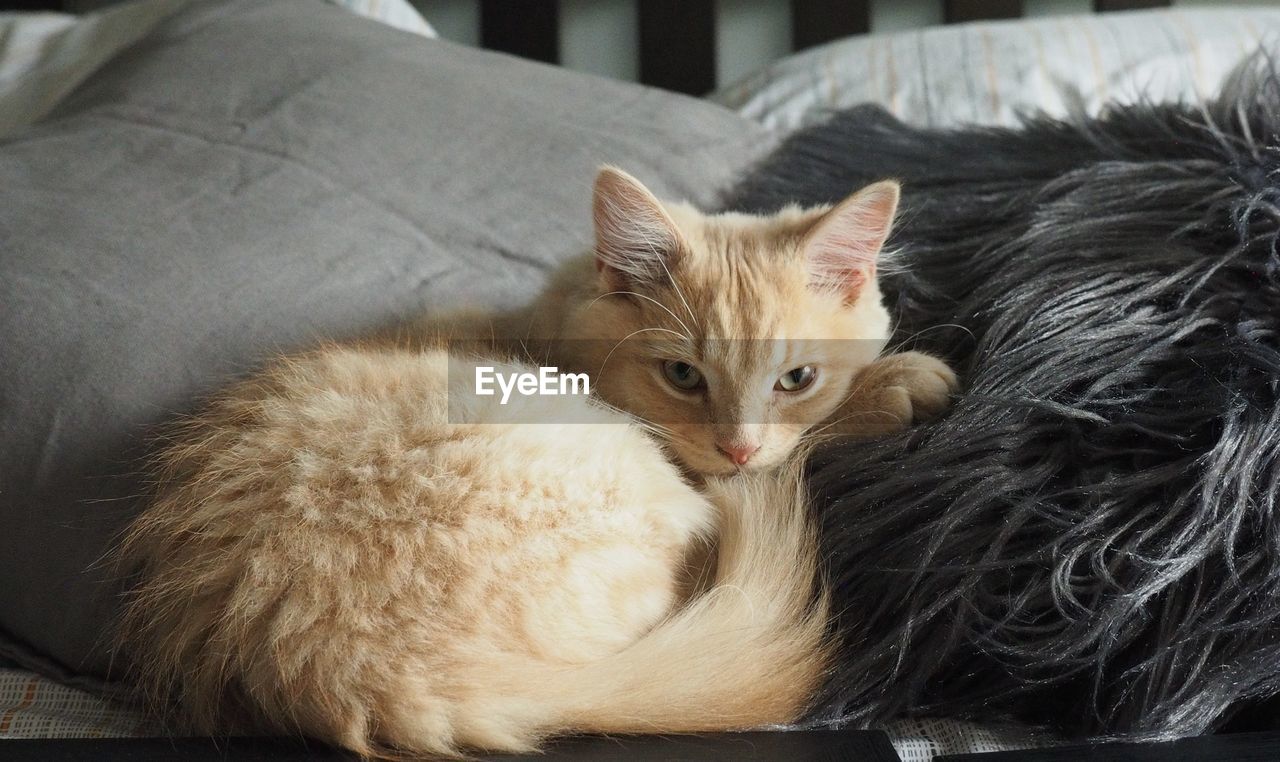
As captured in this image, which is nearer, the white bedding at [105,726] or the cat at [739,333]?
the white bedding at [105,726]

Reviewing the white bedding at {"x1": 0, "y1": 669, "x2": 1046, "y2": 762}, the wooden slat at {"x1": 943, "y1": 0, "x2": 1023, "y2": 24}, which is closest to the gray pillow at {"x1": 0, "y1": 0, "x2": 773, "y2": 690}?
the white bedding at {"x1": 0, "y1": 669, "x2": 1046, "y2": 762}

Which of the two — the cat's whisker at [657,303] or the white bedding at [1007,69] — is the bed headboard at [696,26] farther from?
the cat's whisker at [657,303]

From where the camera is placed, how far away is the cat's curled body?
0.74 m

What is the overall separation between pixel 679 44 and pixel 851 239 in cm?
124

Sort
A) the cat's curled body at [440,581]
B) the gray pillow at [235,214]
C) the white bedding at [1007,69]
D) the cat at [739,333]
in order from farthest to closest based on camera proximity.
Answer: the white bedding at [1007,69] → the cat at [739,333] → the gray pillow at [235,214] → the cat's curled body at [440,581]

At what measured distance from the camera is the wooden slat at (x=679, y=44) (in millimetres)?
2123

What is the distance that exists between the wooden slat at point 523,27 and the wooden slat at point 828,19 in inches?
21.6

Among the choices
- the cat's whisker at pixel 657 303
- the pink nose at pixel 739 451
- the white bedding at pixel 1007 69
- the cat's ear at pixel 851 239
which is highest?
the white bedding at pixel 1007 69

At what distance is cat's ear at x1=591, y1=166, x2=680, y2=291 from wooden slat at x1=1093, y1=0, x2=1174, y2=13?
1581 mm

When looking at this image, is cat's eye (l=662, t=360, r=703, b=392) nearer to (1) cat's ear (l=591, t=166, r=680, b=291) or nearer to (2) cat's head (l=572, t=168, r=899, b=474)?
(2) cat's head (l=572, t=168, r=899, b=474)

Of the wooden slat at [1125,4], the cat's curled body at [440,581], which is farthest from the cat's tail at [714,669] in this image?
the wooden slat at [1125,4]

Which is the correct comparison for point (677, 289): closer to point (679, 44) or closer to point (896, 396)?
point (896, 396)

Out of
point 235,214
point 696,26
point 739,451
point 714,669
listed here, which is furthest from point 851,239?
point 696,26

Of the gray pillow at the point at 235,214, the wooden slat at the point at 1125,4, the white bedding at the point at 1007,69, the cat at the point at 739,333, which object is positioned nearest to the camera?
the gray pillow at the point at 235,214
